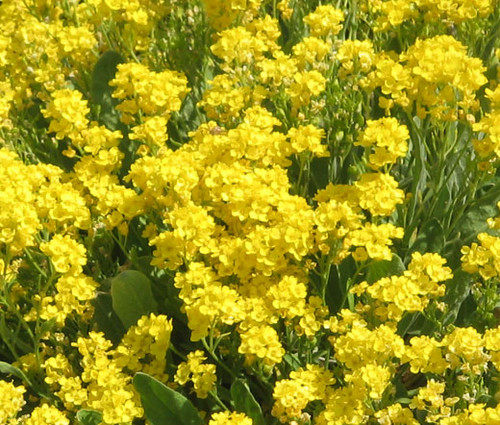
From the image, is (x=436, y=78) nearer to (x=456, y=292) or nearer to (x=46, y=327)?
(x=456, y=292)

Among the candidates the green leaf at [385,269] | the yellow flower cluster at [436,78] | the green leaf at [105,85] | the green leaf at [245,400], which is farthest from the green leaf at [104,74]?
the green leaf at [245,400]

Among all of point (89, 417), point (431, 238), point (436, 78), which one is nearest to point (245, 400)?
point (89, 417)

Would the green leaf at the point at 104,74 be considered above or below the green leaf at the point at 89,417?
above

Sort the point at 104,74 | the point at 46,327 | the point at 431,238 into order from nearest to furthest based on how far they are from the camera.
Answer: the point at 46,327
the point at 431,238
the point at 104,74

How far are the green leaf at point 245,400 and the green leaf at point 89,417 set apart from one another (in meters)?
0.36

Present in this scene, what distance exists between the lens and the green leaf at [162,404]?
2197mm

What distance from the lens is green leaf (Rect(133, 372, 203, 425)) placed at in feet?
7.21

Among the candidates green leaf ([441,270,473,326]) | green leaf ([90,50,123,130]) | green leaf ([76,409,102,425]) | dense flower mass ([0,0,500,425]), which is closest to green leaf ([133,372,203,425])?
dense flower mass ([0,0,500,425])

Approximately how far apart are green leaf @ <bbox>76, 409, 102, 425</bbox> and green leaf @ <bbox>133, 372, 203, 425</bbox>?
12cm

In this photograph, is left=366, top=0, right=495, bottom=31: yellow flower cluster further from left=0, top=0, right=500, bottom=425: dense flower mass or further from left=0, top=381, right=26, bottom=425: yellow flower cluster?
left=0, top=381, right=26, bottom=425: yellow flower cluster

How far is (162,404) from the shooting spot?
2.25m

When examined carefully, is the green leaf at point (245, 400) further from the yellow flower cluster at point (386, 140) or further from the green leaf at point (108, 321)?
the yellow flower cluster at point (386, 140)

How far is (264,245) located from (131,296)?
0.51 metres

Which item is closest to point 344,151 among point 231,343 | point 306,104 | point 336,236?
point 306,104
